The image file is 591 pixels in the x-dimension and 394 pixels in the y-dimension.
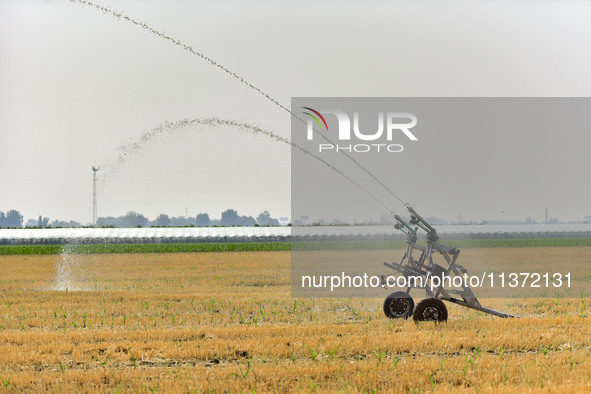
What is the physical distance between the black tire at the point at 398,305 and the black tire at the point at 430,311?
76 centimetres

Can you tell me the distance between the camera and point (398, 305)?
15.0m

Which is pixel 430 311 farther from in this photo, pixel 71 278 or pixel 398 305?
pixel 71 278

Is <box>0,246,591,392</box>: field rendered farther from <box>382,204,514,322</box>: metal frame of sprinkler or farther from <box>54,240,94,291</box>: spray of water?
<box>54,240,94,291</box>: spray of water

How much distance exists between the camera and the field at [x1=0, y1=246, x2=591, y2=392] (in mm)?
9555

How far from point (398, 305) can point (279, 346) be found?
4.02m

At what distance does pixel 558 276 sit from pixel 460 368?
21489 mm

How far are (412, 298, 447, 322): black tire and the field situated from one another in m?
0.21

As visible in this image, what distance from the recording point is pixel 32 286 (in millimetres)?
26812

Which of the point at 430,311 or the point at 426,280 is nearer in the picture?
the point at 430,311

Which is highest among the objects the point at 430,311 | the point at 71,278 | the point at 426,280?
the point at 426,280

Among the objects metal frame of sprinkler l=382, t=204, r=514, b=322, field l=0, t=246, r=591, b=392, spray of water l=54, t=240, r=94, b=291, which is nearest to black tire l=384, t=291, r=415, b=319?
metal frame of sprinkler l=382, t=204, r=514, b=322

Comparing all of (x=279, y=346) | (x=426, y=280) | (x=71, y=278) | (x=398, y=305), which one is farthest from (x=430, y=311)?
(x=71, y=278)

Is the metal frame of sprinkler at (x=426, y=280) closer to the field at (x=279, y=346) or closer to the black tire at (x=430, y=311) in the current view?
the black tire at (x=430, y=311)

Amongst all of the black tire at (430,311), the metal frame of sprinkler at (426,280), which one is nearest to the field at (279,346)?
the black tire at (430,311)
